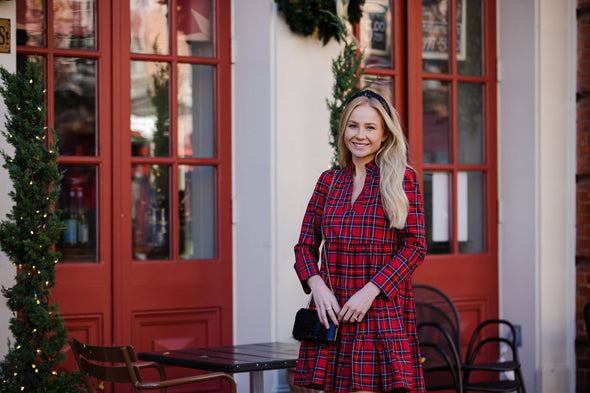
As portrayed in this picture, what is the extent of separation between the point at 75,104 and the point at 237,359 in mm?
2062

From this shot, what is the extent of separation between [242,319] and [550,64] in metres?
2.80

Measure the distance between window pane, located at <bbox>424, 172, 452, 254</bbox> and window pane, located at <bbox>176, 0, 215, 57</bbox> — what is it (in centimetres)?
181

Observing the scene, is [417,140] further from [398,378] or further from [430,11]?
[398,378]

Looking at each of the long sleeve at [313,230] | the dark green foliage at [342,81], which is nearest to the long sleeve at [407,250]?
the long sleeve at [313,230]

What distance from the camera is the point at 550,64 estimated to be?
5746 millimetres

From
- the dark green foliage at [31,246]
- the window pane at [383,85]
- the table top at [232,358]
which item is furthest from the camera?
the window pane at [383,85]

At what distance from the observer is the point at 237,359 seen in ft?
12.4

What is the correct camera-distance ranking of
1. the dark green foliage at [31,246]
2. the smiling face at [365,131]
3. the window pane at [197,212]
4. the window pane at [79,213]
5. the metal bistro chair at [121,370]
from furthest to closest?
the window pane at [197,212] → the window pane at [79,213] → the dark green foliage at [31,246] → the metal bistro chair at [121,370] → the smiling face at [365,131]

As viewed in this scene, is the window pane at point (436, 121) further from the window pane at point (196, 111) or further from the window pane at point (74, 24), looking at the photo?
the window pane at point (74, 24)

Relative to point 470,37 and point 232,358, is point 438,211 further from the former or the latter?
point 232,358

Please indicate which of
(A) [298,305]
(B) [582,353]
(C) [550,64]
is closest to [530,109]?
(C) [550,64]

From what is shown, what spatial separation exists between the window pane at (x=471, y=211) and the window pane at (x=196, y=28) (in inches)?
81.6

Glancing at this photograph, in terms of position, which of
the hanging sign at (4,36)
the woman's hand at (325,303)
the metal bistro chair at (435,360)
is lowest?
the metal bistro chair at (435,360)

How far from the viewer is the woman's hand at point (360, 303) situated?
3.09 metres
